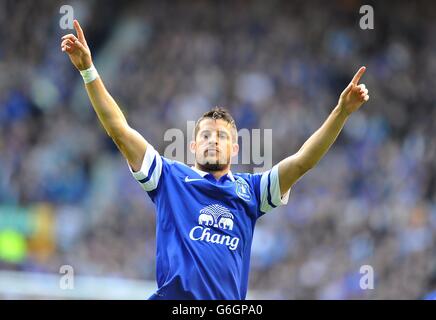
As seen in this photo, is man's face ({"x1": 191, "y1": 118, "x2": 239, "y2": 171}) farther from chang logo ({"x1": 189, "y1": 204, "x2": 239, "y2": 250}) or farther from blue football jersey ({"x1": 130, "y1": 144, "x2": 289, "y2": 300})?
chang logo ({"x1": 189, "y1": 204, "x2": 239, "y2": 250})

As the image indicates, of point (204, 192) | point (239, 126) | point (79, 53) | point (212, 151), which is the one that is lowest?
point (204, 192)

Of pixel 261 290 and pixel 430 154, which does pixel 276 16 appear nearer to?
pixel 430 154

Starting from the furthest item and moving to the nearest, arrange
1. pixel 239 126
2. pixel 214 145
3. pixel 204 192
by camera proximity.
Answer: pixel 239 126 → pixel 214 145 → pixel 204 192

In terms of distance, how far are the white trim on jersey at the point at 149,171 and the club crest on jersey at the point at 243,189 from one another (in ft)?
1.88

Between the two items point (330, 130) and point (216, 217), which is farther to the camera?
point (330, 130)

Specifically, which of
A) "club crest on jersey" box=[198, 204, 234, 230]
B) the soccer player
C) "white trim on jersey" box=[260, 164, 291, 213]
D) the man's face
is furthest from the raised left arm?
"club crest on jersey" box=[198, 204, 234, 230]

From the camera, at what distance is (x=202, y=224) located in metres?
6.54

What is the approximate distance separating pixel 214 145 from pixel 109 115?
79cm

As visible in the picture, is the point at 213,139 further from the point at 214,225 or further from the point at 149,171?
the point at 214,225

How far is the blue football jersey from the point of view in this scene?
636 cm

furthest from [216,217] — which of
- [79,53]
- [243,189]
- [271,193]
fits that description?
[79,53]

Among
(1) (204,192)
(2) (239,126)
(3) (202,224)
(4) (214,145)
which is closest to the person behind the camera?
(3) (202,224)

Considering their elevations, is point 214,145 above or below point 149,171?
above

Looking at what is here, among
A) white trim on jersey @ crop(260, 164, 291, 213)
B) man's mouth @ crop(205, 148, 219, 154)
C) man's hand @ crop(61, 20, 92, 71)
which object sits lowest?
white trim on jersey @ crop(260, 164, 291, 213)
